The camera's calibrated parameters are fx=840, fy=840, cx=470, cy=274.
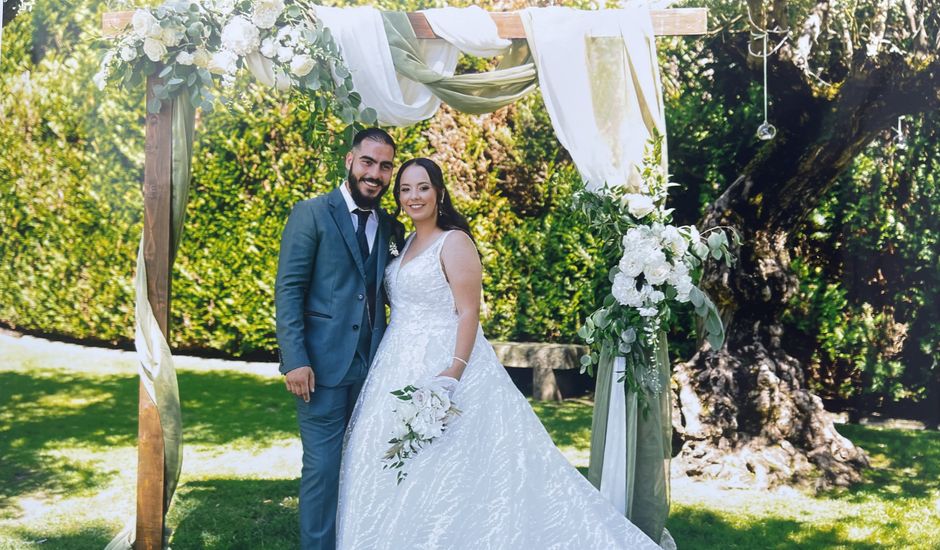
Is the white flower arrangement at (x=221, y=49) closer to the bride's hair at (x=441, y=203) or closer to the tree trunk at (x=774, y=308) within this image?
Answer: the bride's hair at (x=441, y=203)

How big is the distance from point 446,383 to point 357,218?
0.82m

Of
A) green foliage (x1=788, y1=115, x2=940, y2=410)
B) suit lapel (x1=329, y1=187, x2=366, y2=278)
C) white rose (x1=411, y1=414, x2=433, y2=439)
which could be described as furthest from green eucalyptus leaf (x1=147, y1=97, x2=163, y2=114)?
green foliage (x1=788, y1=115, x2=940, y2=410)

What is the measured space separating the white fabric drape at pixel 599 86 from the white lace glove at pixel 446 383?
1.08 metres

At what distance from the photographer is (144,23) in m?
3.27

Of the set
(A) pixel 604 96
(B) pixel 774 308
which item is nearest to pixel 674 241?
(A) pixel 604 96

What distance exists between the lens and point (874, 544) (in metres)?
4.29

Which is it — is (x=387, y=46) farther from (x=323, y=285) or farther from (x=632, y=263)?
(x=632, y=263)

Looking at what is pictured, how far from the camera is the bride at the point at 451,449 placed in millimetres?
3293

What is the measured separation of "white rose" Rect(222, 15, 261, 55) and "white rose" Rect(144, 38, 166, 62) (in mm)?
244

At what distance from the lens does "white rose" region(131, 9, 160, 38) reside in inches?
129

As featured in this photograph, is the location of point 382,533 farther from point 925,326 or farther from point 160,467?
point 925,326

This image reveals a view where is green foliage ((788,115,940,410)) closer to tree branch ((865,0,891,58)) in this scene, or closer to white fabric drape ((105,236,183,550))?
tree branch ((865,0,891,58))

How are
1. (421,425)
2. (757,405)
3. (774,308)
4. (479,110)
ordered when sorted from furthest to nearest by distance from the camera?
(774,308) → (757,405) → (479,110) → (421,425)

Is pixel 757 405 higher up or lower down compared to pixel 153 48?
lower down
